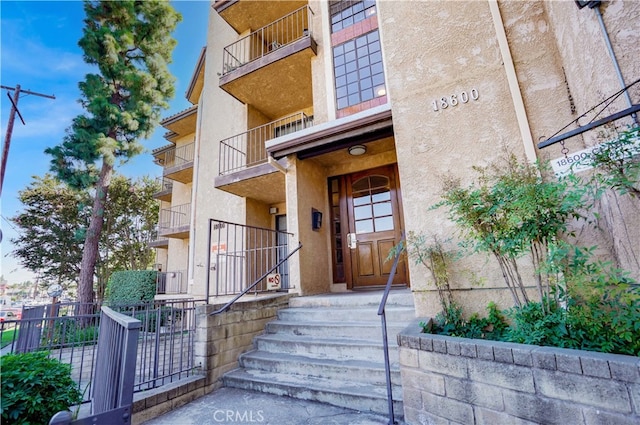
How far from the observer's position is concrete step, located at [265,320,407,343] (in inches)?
135

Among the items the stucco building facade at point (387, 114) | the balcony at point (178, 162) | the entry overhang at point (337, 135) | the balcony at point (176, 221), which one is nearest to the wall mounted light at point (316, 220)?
the stucco building facade at point (387, 114)

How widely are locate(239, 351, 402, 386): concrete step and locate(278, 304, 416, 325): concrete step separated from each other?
70 cm

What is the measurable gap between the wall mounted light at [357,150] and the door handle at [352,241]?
1.76m

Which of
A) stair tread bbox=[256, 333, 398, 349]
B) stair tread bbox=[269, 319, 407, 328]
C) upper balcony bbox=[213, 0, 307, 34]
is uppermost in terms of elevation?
upper balcony bbox=[213, 0, 307, 34]

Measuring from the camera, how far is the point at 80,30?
10.1m

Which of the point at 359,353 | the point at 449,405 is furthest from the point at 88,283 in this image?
the point at 449,405

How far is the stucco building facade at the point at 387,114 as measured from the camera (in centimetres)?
287

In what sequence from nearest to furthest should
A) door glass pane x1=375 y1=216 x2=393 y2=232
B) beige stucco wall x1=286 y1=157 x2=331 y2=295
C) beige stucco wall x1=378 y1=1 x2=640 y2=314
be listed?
beige stucco wall x1=378 y1=1 x2=640 y2=314, beige stucco wall x1=286 y1=157 x2=331 y2=295, door glass pane x1=375 y1=216 x2=393 y2=232

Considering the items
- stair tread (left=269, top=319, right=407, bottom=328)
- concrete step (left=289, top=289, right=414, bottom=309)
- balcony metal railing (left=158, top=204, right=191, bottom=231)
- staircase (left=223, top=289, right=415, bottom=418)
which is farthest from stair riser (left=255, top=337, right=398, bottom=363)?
balcony metal railing (left=158, top=204, right=191, bottom=231)

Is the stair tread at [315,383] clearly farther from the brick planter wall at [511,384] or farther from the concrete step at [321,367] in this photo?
the brick planter wall at [511,384]

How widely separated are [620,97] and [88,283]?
13.6 m

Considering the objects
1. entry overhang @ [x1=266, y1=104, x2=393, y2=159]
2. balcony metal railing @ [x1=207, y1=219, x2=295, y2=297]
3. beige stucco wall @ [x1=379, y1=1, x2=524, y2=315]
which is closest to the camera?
beige stucco wall @ [x1=379, y1=1, x2=524, y2=315]

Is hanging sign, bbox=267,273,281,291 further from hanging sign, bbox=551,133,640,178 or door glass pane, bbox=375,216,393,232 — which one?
hanging sign, bbox=551,133,640,178

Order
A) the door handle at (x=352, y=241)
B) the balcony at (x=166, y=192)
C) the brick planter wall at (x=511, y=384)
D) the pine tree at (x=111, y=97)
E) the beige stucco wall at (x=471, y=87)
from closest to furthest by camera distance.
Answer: the brick planter wall at (x=511, y=384) → the beige stucco wall at (x=471, y=87) → the door handle at (x=352, y=241) → the pine tree at (x=111, y=97) → the balcony at (x=166, y=192)
